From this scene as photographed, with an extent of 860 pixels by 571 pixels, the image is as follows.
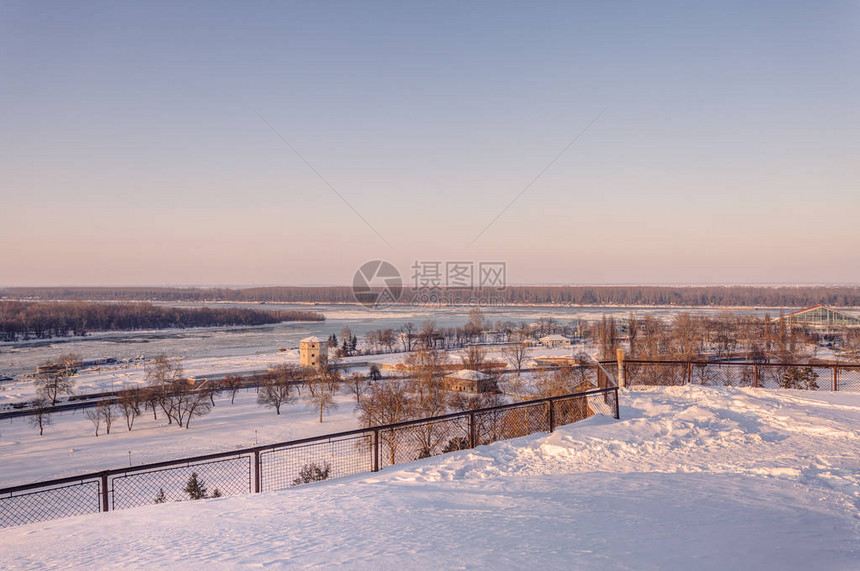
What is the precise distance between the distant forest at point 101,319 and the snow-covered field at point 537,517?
254 feet

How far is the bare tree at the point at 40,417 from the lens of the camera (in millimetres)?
23631

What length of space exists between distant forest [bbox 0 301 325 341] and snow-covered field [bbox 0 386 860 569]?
3052 inches

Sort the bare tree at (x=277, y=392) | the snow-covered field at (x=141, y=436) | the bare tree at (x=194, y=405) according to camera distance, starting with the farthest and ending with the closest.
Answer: the bare tree at (x=277, y=392)
the bare tree at (x=194, y=405)
the snow-covered field at (x=141, y=436)

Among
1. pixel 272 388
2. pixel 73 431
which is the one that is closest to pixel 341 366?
pixel 272 388

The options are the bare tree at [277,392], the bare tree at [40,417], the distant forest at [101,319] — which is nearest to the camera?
the bare tree at [40,417]

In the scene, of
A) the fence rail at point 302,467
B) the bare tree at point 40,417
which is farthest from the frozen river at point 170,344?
the fence rail at point 302,467

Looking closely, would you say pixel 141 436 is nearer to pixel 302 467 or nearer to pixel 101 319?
pixel 302 467

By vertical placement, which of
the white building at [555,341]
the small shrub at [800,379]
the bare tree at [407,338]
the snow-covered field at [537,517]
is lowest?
the bare tree at [407,338]

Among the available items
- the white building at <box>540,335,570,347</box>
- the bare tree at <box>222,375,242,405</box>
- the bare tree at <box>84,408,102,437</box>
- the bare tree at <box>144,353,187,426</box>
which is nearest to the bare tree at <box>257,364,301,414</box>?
the bare tree at <box>222,375,242,405</box>

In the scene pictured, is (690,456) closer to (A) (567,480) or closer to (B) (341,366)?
(A) (567,480)

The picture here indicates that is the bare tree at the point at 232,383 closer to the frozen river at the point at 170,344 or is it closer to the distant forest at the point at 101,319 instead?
the frozen river at the point at 170,344

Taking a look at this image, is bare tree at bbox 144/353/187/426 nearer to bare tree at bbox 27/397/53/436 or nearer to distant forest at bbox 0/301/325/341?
bare tree at bbox 27/397/53/436

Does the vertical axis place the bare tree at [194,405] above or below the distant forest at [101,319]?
below

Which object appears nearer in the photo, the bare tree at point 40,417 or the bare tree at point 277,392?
the bare tree at point 40,417
